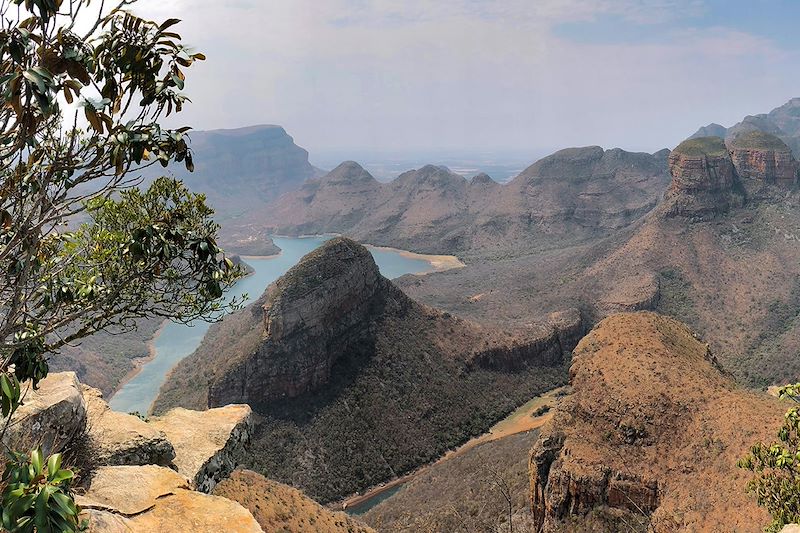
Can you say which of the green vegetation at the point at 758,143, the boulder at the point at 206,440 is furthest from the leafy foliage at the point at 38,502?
the green vegetation at the point at 758,143

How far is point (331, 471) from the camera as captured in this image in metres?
48.8

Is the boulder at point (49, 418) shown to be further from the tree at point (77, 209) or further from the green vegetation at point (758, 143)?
the green vegetation at point (758, 143)

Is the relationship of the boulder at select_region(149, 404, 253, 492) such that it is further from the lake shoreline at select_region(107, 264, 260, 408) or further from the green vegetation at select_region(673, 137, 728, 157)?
the green vegetation at select_region(673, 137, 728, 157)

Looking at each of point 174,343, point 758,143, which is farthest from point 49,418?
point 758,143

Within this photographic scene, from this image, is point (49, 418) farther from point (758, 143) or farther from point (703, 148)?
point (758, 143)

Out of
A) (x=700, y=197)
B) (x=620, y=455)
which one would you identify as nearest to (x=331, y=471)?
(x=620, y=455)

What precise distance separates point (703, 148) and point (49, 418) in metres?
116

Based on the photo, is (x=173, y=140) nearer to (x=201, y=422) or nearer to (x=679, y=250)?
(x=201, y=422)

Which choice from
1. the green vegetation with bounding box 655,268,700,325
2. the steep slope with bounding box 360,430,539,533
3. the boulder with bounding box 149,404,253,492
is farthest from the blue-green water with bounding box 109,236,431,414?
the green vegetation with bounding box 655,268,700,325

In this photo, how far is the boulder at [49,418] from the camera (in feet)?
39.1

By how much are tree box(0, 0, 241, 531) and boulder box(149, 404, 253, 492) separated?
9419 mm

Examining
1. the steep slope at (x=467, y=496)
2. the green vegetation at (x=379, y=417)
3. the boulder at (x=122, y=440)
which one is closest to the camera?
the boulder at (x=122, y=440)

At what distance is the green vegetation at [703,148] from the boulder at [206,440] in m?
104

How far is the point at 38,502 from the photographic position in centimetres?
510
